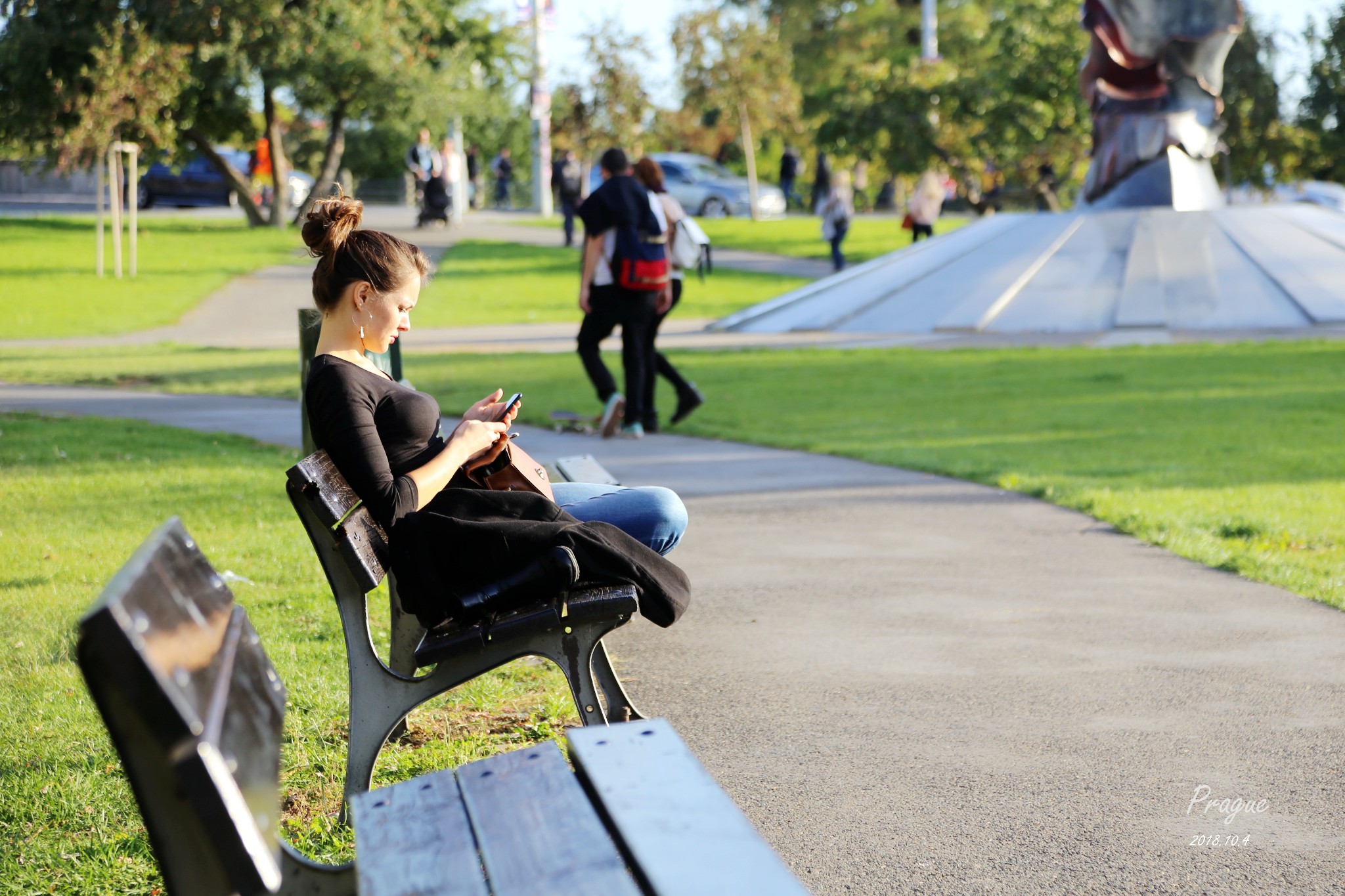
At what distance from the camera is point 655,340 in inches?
426

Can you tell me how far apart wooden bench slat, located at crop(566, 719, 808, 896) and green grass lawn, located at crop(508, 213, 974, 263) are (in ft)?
96.4

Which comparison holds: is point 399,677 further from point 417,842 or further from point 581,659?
point 417,842

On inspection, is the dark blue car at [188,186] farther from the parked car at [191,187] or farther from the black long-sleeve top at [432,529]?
the black long-sleeve top at [432,529]

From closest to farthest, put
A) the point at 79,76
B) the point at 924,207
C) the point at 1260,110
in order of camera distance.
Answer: the point at 924,207, the point at 79,76, the point at 1260,110

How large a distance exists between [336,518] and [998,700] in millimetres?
2328

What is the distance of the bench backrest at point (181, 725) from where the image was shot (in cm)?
180

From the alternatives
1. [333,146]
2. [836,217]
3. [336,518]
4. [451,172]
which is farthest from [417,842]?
[451,172]

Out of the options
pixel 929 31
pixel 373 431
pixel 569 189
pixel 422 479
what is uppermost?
pixel 929 31

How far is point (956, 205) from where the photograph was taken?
159 ft

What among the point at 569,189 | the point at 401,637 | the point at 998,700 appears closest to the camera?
the point at 401,637

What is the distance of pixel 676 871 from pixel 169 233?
35793mm

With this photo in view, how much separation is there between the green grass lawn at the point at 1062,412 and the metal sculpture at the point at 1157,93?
5.97 meters

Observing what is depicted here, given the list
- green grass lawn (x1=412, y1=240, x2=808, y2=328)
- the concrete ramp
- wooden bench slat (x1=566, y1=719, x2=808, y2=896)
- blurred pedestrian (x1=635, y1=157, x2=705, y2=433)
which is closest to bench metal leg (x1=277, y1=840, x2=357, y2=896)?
wooden bench slat (x1=566, y1=719, x2=808, y2=896)

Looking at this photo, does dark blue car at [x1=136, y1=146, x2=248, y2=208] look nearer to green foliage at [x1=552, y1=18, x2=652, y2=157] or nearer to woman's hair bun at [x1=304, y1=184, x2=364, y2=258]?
green foliage at [x1=552, y1=18, x2=652, y2=157]
